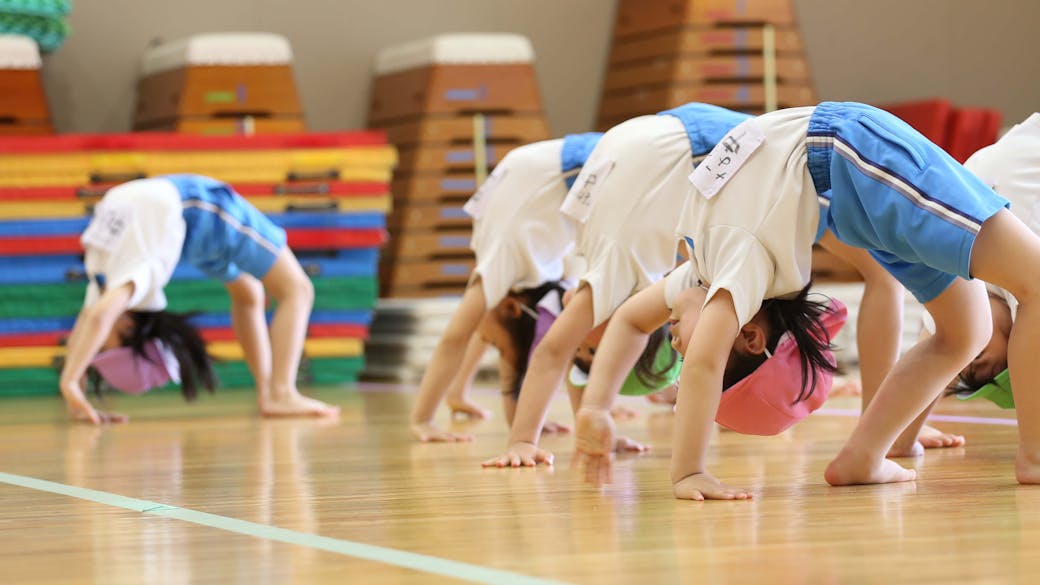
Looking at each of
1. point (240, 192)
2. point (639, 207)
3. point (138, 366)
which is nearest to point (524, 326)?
point (639, 207)

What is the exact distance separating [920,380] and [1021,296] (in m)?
0.24

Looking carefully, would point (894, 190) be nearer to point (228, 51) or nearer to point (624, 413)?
point (624, 413)

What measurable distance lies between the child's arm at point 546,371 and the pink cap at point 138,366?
80.9 inches

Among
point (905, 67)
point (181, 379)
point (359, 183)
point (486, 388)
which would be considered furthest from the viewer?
point (905, 67)

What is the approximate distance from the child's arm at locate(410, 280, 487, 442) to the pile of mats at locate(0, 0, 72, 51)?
3.47 m

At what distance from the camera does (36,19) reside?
625cm

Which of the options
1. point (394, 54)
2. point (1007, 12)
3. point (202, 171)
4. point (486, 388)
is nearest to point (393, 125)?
point (394, 54)

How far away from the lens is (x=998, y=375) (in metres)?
2.81

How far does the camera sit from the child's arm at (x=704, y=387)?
7.30ft

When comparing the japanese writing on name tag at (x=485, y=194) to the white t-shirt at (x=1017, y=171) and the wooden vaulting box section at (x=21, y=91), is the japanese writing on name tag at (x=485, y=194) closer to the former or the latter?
the white t-shirt at (x=1017, y=171)

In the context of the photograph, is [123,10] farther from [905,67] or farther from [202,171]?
[905,67]

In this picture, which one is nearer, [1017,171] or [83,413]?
[1017,171]

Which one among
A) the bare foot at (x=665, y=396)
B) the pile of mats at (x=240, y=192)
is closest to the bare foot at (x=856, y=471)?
the bare foot at (x=665, y=396)

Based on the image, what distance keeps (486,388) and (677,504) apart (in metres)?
3.65
